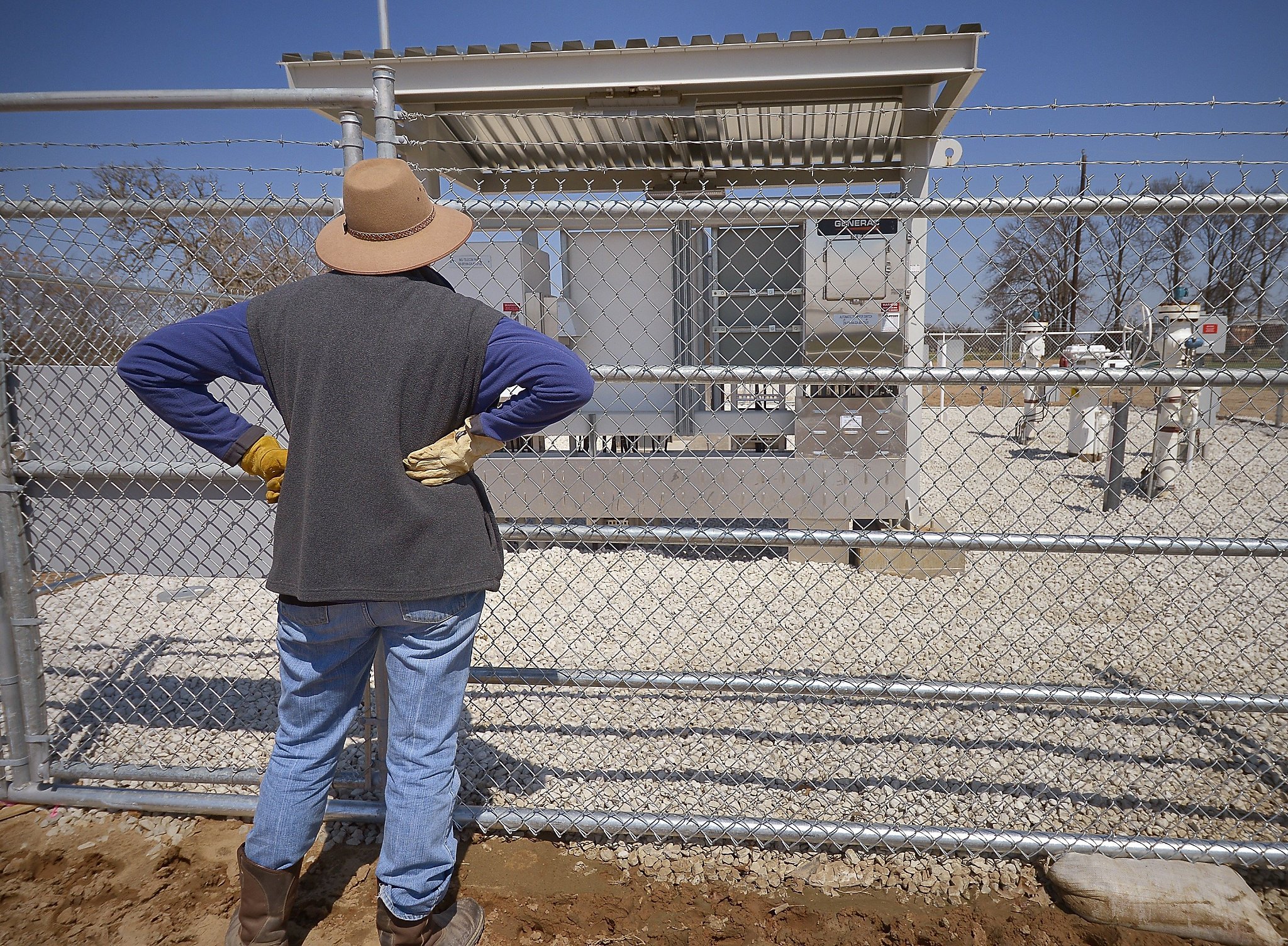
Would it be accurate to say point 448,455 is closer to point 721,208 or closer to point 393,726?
point 393,726

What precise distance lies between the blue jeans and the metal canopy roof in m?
3.59

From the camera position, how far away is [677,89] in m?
6.30

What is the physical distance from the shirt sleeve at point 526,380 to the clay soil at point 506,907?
1545 millimetres

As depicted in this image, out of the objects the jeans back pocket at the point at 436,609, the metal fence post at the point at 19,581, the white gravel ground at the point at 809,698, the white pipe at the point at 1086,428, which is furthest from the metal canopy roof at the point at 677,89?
the white pipe at the point at 1086,428

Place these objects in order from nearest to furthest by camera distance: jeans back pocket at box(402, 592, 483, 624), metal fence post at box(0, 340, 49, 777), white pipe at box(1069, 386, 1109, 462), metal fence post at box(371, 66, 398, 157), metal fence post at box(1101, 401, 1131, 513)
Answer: jeans back pocket at box(402, 592, 483, 624), metal fence post at box(371, 66, 398, 157), metal fence post at box(0, 340, 49, 777), metal fence post at box(1101, 401, 1131, 513), white pipe at box(1069, 386, 1109, 462)

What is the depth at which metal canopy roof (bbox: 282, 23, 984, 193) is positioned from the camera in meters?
5.73

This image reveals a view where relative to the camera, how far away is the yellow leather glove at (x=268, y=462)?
2.10m

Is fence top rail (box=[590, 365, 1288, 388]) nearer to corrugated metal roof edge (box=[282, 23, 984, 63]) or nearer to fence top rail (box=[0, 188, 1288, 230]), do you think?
fence top rail (box=[0, 188, 1288, 230])

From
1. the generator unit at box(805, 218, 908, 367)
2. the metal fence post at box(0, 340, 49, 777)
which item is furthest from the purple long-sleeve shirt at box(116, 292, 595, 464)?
the generator unit at box(805, 218, 908, 367)

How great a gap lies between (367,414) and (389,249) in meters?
0.41

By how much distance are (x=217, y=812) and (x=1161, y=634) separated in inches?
202

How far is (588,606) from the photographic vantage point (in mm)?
5348

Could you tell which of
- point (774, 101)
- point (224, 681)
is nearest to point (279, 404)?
point (224, 681)

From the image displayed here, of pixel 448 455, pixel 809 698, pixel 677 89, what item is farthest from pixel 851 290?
pixel 448 455
